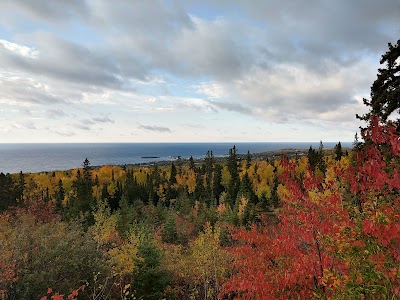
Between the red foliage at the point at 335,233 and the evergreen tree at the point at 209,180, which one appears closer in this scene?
the red foliage at the point at 335,233

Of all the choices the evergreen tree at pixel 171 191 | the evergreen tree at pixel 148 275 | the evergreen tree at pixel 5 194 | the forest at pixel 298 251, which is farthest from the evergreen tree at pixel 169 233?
the evergreen tree at pixel 171 191

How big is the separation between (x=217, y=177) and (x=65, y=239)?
8818cm

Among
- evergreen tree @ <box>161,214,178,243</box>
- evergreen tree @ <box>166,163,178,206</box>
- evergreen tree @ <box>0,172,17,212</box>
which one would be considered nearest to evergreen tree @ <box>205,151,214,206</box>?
evergreen tree @ <box>166,163,178,206</box>

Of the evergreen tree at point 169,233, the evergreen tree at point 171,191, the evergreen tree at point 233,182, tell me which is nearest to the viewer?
the evergreen tree at point 169,233

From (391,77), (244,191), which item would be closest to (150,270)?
(391,77)

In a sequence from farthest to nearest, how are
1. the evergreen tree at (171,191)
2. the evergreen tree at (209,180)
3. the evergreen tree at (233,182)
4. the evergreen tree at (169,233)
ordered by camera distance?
the evergreen tree at (171,191)
the evergreen tree at (209,180)
the evergreen tree at (233,182)
the evergreen tree at (169,233)

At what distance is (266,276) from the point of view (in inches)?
456

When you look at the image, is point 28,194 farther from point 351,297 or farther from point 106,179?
point 351,297

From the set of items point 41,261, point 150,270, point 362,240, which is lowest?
point 150,270

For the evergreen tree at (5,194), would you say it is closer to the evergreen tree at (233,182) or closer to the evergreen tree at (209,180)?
the evergreen tree at (209,180)

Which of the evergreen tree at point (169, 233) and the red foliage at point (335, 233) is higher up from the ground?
the red foliage at point (335, 233)

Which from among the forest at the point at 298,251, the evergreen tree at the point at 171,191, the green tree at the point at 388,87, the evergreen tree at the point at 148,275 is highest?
the green tree at the point at 388,87

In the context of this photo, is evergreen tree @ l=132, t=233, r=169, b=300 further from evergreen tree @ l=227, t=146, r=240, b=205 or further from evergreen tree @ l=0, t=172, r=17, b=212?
evergreen tree @ l=0, t=172, r=17, b=212

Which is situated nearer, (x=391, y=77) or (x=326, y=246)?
(x=326, y=246)
